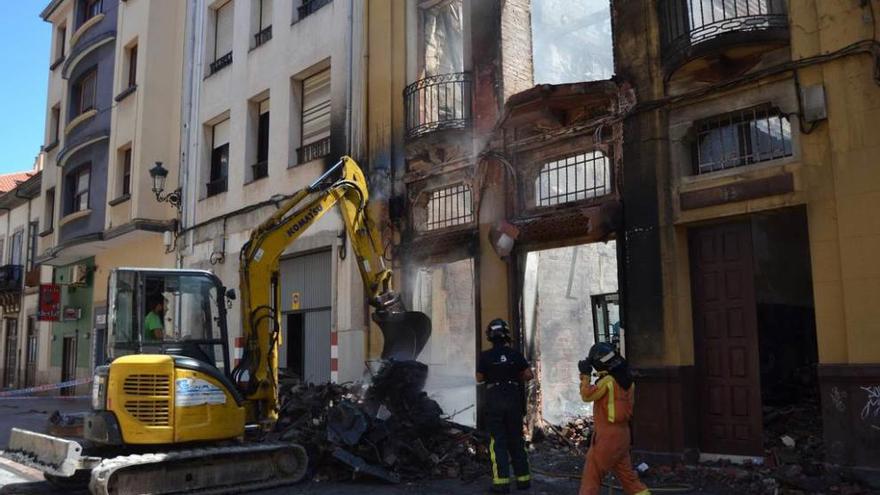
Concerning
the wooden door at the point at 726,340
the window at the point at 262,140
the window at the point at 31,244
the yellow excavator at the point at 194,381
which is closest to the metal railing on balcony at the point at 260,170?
the window at the point at 262,140

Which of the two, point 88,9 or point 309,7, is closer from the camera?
point 309,7

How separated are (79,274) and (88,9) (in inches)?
327

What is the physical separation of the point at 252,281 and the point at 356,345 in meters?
4.51

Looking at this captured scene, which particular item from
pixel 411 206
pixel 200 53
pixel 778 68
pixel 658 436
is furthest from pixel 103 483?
pixel 200 53

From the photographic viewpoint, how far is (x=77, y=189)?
22.5 m

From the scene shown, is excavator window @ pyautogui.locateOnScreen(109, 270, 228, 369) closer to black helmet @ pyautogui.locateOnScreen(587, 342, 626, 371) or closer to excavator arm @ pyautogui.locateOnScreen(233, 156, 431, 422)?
excavator arm @ pyautogui.locateOnScreen(233, 156, 431, 422)

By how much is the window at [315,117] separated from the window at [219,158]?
3020 mm

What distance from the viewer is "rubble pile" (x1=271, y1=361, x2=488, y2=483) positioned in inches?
337

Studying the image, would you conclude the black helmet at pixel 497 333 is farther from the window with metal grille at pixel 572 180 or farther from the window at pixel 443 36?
the window at pixel 443 36

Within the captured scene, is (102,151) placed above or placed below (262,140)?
above

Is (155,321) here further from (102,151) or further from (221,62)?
(102,151)

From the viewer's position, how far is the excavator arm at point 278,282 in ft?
28.9

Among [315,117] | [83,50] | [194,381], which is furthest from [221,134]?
[194,381]

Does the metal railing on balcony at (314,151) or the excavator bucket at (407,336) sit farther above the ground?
the metal railing on balcony at (314,151)
